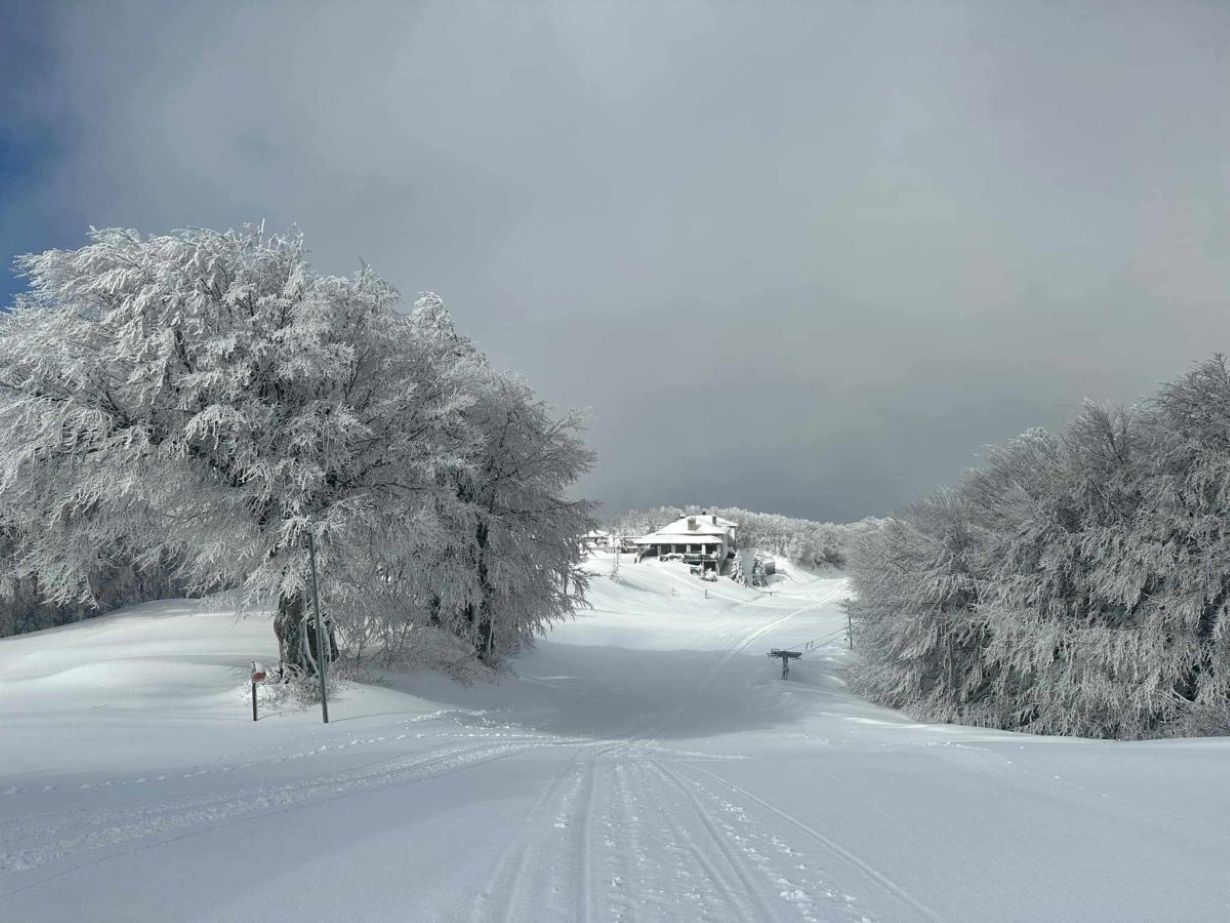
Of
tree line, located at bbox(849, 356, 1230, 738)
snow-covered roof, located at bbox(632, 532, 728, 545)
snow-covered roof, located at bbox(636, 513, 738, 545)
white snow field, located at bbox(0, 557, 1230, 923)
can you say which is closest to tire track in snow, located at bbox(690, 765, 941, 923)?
white snow field, located at bbox(0, 557, 1230, 923)

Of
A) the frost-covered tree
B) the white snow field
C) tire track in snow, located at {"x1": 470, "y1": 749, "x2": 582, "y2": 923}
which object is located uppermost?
the frost-covered tree

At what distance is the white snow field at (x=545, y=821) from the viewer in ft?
15.5

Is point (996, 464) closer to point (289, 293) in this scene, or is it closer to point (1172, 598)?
point (1172, 598)

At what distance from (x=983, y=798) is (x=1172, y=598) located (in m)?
16.8

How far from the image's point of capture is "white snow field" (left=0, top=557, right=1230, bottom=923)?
4734mm

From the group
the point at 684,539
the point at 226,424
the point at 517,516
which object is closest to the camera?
the point at 226,424

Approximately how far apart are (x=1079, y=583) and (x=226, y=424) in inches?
929

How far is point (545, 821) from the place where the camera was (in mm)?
6719

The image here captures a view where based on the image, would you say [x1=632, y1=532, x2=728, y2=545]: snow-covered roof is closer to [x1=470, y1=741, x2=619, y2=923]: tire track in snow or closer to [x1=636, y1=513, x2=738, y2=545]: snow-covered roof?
[x1=636, y1=513, x2=738, y2=545]: snow-covered roof

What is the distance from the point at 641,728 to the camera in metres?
20.5

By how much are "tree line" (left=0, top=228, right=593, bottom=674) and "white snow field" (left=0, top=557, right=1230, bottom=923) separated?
2.97 meters

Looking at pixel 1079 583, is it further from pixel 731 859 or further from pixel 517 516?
pixel 731 859

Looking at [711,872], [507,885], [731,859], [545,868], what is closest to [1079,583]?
[731,859]

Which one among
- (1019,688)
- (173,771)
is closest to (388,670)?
(173,771)
